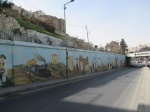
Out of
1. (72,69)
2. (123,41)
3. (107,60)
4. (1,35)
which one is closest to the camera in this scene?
(1,35)

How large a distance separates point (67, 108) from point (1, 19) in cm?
2098

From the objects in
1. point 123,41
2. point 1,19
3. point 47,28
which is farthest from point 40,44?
point 123,41

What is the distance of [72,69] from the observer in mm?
38469

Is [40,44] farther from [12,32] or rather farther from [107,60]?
[107,60]

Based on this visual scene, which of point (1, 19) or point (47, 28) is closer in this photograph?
point (1, 19)

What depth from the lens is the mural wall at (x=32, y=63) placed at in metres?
21.7

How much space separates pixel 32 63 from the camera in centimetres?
2602

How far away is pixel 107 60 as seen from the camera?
65.1m

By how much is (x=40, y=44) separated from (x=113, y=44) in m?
137

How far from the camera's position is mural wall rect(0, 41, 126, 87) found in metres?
21.7

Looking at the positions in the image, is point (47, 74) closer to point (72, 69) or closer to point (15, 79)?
point (15, 79)

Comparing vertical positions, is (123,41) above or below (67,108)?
above

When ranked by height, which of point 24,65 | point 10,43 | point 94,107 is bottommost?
point 94,107

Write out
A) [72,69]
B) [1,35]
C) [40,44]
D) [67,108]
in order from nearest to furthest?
[67,108] → [1,35] → [40,44] → [72,69]
